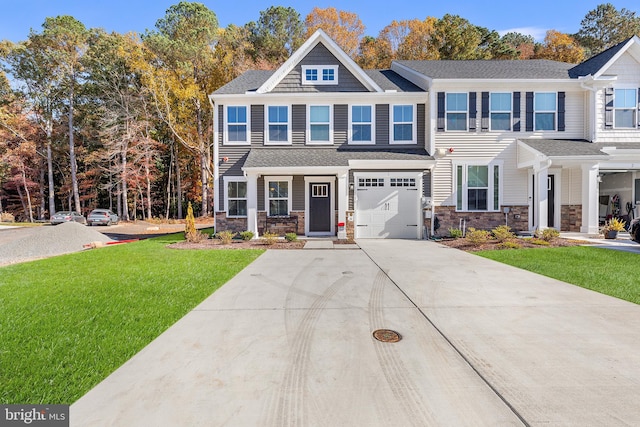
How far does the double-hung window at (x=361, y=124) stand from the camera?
44.3 feet

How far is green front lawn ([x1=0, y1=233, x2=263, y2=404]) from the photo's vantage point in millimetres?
2742

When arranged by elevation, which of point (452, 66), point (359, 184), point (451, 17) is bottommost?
point (359, 184)

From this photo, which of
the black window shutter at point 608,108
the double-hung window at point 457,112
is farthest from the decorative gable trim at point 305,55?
the black window shutter at point 608,108

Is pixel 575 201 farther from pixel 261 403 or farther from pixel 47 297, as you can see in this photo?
pixel 47 297

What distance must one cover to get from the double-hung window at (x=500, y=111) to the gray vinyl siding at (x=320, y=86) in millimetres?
5526

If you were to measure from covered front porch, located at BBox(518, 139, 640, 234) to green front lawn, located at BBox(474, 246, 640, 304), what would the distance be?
3402 mm

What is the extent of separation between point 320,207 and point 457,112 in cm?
715

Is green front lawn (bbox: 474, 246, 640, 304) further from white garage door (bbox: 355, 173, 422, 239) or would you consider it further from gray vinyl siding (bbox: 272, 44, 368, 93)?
gray vinyl siding (bbox: 272, 44, 368, 93)

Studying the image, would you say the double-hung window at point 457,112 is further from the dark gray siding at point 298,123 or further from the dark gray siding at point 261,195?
the dark gray siding at point 261,195

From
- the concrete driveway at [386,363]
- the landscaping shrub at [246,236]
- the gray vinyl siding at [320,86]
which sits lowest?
the concrete driveway at [386,363]

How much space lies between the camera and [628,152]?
480 inches

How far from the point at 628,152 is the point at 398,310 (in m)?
14.2

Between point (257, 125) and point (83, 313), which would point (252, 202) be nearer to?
point (257, 125)

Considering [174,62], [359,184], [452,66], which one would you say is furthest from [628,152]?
[174,62]
